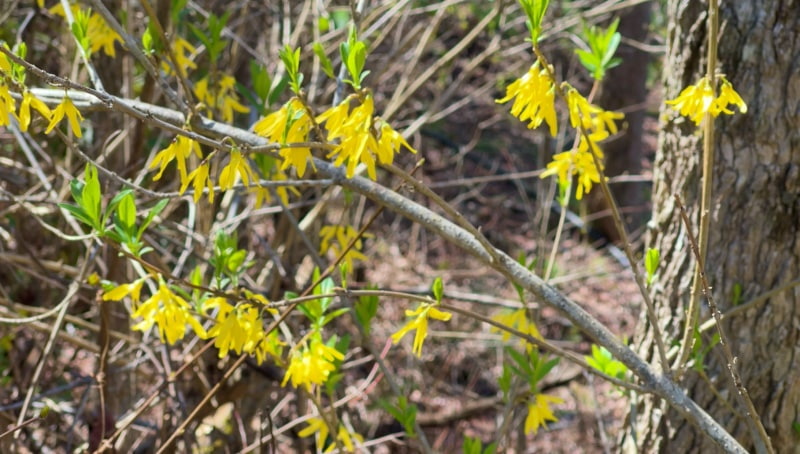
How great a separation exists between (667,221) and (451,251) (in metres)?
4.75

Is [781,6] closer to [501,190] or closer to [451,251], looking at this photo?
[451,251]

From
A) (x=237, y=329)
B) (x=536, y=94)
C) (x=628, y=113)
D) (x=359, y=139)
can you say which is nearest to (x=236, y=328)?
(x=237, y=329)

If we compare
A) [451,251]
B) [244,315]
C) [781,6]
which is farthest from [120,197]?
[451,251]

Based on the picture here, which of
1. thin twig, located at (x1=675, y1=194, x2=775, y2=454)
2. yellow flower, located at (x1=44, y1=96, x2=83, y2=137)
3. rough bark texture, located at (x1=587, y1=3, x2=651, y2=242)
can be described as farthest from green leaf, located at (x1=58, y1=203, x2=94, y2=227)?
rough bark texture, located at (x1=587, y1=3, x2=651, y2=242)

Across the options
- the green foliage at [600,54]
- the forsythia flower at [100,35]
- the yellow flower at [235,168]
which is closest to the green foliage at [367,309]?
the yellow flower at [235,168]

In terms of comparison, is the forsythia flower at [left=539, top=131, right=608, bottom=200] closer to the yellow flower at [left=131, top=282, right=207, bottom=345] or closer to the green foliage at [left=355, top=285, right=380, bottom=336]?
the green foliage at [left=355, top=285, right=380, bottom=336]

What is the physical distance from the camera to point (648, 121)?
38.1 feet

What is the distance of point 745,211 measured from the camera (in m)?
2.34

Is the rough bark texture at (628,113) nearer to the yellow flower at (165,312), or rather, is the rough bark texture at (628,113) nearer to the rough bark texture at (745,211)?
the rough bark texture at (745,211)

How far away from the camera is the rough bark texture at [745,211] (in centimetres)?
225

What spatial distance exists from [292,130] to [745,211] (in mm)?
1321

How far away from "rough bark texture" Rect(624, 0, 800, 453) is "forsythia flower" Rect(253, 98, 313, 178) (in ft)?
3.78

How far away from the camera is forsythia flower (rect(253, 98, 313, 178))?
66.7 inches

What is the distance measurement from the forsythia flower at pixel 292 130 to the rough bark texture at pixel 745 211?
115cm
